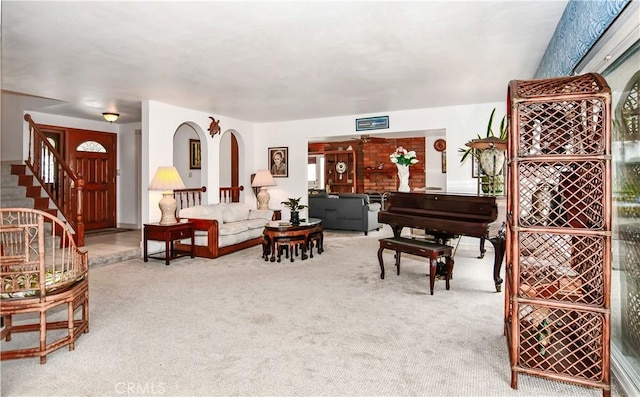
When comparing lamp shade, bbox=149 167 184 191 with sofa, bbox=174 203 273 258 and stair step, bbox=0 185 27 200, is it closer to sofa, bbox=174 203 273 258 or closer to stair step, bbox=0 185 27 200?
sofa, bbox=174 203 273 258

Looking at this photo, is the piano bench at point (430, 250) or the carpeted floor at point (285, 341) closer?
the carpeted floor at point (285, 341)

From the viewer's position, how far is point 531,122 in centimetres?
208

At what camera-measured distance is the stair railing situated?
17.1 feet

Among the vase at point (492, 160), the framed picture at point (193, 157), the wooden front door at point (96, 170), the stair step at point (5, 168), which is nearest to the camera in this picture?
the vase at point (492, 160)

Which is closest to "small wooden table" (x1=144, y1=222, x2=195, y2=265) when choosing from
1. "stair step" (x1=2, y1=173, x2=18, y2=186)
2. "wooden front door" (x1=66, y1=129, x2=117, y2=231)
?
"stair step" (x1=2, y1=173, x2=18, y2=186)

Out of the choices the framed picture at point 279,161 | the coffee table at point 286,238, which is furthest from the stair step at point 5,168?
the framed picture at point 279,161

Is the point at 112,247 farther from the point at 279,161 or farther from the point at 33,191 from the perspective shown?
the point at 279,161

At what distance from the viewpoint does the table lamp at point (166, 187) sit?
532 cm

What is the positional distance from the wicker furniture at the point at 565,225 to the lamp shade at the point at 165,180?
14.7ft

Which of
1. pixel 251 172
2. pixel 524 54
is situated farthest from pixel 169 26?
pixel 251 172

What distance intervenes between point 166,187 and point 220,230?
0.95 meters

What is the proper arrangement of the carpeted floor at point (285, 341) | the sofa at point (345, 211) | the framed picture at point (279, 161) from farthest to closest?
the framed picture at point (279, 161) < the sofa at point (345, 211) < the carpeted floor at point (285, 341)

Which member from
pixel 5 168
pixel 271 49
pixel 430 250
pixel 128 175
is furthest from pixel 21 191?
pixel 430 250

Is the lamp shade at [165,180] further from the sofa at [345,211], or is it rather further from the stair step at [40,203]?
the sofa at [345,211]
